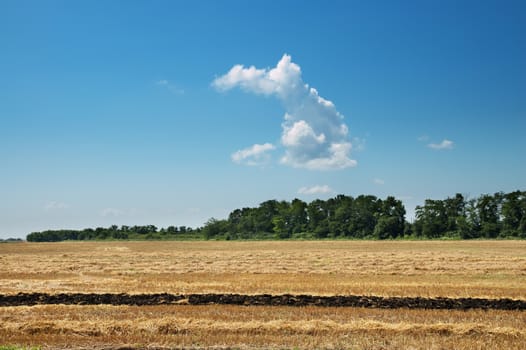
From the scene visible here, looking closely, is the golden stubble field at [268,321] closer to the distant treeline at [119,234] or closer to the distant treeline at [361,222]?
the distant treeline at [361,222]

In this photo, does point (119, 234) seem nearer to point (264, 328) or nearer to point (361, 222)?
point (361, 222)

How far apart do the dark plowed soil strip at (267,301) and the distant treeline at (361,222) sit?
87.9m

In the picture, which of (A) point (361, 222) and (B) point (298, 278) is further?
(A) point (361, 222)

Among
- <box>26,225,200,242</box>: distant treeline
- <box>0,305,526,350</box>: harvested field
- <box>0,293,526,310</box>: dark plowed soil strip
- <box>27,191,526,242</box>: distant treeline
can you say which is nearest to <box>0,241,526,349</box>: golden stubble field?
<box>0,305,526,350</box>: harvested field

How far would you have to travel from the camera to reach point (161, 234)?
153875mm

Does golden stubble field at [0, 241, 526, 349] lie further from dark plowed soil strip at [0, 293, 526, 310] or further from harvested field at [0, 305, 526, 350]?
dark plowed soil strip at [0, 293, 526, 310]

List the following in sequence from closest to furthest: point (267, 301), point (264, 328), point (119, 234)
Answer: point (264, 328) < point (267, 301) < point (119, 234)

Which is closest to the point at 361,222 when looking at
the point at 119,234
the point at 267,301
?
the point at 119,234

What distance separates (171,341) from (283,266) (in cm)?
2323

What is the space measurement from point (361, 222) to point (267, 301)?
103973mm

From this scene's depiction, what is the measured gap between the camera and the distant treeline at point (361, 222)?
102125 millimetres

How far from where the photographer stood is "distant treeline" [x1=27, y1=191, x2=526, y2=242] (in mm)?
102125

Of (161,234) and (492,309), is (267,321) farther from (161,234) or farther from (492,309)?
(161,234)

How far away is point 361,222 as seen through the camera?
11919 centimetres
